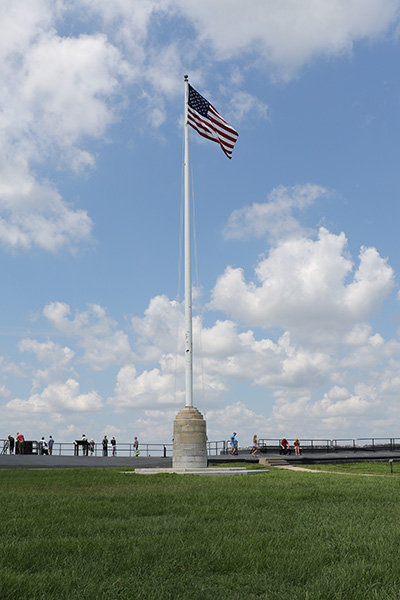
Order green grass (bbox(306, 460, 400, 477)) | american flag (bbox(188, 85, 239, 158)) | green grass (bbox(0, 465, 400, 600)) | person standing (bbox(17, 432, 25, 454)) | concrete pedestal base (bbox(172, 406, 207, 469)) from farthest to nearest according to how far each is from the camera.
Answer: person standing (bbox(17, 432, 25, 454)) → american flag (bbox(188, 85, 239, 158)) → green grass (bbox(306, 460, 400, 477)) → concrete pedestal base (bbox(172, 406, 207, 469)) → green grass (bbox(0, 465, 400, 600))

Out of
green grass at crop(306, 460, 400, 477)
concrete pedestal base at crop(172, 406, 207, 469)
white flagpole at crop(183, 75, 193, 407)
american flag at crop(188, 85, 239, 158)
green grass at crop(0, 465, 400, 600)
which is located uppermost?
american flag at crop(188, 85, 239, 158)

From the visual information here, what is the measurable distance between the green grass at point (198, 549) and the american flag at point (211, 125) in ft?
63.4

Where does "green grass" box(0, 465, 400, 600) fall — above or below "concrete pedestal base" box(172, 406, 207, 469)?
below

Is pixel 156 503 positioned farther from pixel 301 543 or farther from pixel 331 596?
pixel 331 596

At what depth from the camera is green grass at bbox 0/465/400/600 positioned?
5.11 metres

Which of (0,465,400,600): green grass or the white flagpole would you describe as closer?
(0,465,400,600): green grass

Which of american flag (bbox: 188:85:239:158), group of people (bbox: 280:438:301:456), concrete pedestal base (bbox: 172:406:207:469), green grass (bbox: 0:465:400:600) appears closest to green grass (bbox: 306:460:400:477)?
concrete pedestal base (bbox: 172:406:207:469)

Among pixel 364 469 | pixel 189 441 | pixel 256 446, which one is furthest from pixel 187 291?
pixel 256 446

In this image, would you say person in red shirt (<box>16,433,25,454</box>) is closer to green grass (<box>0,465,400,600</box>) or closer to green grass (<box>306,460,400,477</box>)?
green grass (<box>306,460,400,477</box>)

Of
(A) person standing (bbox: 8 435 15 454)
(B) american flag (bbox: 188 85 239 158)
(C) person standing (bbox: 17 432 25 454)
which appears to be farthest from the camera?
(A) person standing (bbox: 8 435 15 454)

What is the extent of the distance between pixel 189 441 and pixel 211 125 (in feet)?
48.3

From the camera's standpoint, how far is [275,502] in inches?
429

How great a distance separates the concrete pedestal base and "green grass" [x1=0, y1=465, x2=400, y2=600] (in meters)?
13.6

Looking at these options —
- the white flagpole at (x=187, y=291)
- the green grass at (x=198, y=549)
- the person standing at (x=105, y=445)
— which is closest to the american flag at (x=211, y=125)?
the white flagpole at (x=187, y=291)
